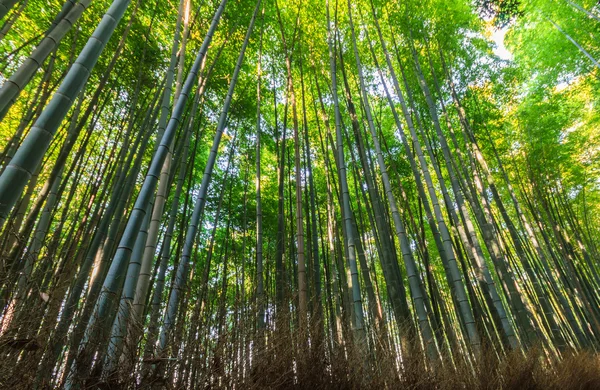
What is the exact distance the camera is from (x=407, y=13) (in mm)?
4723

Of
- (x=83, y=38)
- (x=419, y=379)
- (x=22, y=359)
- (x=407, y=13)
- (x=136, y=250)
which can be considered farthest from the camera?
(x=407, y=13)

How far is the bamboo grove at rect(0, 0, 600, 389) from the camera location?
4.76 ft

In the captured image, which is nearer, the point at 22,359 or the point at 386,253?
the point at 22,359

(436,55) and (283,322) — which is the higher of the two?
(436,55)

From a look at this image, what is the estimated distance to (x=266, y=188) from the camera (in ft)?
22.2

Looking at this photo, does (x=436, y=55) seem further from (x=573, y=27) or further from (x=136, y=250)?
(x=136, y=250)

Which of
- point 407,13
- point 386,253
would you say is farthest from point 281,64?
point 386,253

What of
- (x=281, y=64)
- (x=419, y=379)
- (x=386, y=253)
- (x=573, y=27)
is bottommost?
(x=419, y=379)

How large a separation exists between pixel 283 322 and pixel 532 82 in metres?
8.07

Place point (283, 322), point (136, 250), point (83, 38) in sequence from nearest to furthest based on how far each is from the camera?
point (136, 250) → point (283, 322) → point (83, 38)

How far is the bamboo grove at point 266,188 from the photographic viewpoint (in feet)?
4.76

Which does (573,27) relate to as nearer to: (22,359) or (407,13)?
(407,13)

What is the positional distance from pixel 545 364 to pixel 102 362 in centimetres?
337

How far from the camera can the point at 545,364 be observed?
272 centimetres
